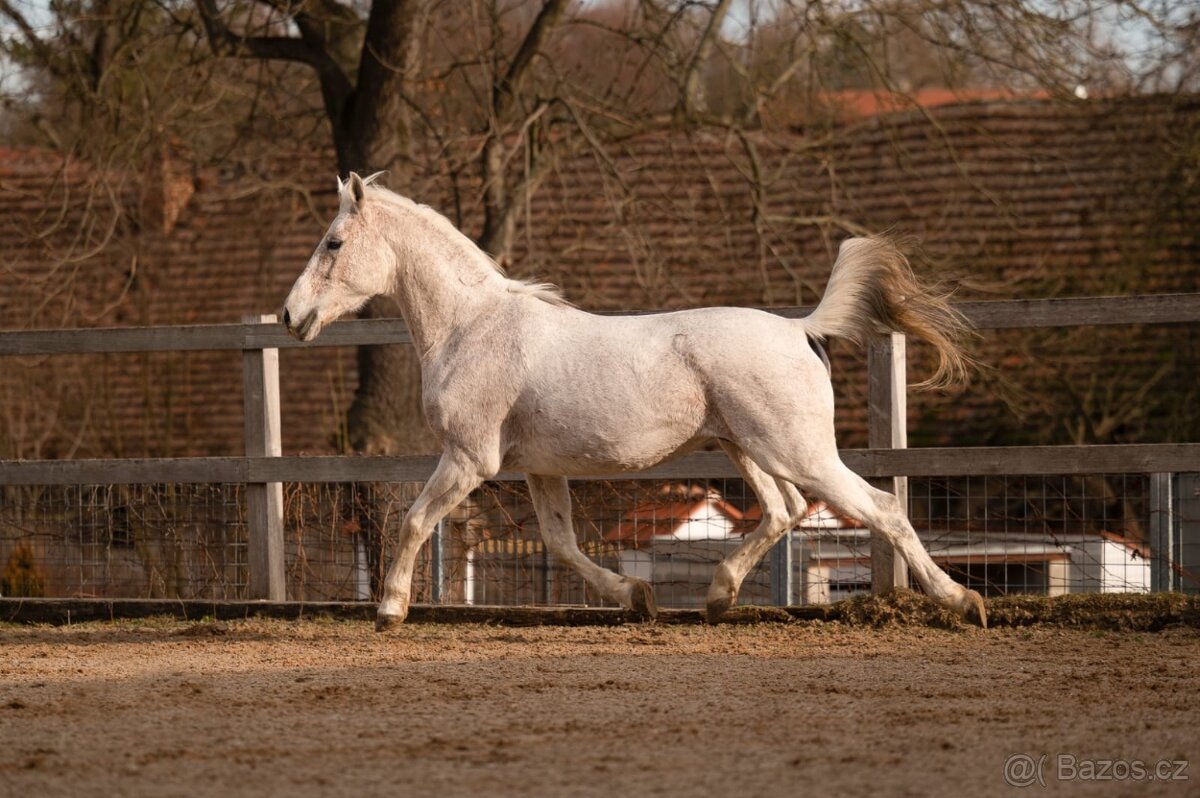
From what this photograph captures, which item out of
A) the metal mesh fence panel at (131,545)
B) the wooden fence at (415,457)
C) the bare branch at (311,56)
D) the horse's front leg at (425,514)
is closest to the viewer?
the horse's front leg at (425,514)

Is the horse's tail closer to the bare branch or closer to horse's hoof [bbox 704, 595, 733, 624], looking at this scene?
horse's hoof [bbox 704, 595, 733, 624]

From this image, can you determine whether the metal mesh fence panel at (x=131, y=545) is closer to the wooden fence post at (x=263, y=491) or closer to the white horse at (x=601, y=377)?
the wooden fence post at (x=263, y=491)

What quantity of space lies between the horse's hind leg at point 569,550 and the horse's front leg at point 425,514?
0.50 metres

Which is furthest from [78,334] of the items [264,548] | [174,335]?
[264,548]

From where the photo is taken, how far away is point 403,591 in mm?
6773

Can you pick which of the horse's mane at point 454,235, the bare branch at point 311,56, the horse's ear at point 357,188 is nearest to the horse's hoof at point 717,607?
the horse's mane at point 454,235

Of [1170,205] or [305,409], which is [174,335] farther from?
[1170,205]

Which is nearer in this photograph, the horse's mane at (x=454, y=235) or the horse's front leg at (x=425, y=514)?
the horse's front leg at (x=425, y=514)

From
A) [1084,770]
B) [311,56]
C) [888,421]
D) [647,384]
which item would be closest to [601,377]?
[647,384]

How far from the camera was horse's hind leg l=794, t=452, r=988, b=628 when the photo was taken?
20.7 ft

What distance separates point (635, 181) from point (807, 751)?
12873mm

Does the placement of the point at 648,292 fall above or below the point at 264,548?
above

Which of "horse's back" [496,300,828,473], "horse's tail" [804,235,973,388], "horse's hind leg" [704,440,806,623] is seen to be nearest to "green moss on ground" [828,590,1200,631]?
"horse's hind leg" [704,440,806,623]

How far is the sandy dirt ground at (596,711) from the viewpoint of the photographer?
13.0 feet
